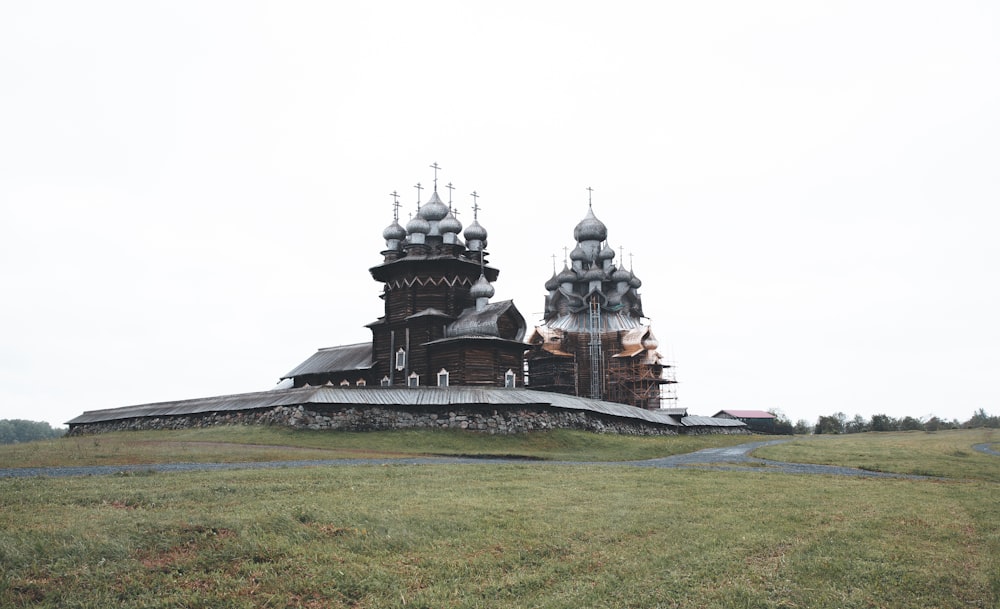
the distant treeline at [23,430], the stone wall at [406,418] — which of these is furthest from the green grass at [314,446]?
the distant treeline at [23,430]

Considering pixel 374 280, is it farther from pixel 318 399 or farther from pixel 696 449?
pixel 696 449

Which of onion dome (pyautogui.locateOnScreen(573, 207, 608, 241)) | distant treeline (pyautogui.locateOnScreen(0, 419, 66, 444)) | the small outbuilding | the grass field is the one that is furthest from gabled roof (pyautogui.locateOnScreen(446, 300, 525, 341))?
distant treeline (pyautogui.locateOnScreen(0, 419, 66, 444))

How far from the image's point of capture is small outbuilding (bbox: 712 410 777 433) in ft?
265

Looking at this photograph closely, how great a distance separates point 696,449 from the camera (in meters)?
37.7

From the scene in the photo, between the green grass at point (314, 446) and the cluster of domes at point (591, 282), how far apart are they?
27103 millimetres

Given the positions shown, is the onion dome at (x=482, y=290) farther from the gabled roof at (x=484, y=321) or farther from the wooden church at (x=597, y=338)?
the wooden church at (x=597, y=338)

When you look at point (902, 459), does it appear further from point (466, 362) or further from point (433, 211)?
point (433, 211)

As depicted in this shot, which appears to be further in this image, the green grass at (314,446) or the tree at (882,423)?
the tree at (882,423)

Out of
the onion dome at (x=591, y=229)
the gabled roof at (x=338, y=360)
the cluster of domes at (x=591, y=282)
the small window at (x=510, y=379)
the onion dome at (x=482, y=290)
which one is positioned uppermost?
the onion dome at (x=591, y=229)

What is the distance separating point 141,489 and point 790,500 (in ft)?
42.8

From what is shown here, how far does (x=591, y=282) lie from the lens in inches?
2662

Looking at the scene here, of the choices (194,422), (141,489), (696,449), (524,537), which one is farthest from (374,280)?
(524,537)

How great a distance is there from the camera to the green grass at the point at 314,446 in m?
24.3

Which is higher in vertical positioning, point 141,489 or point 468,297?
point 468,297
